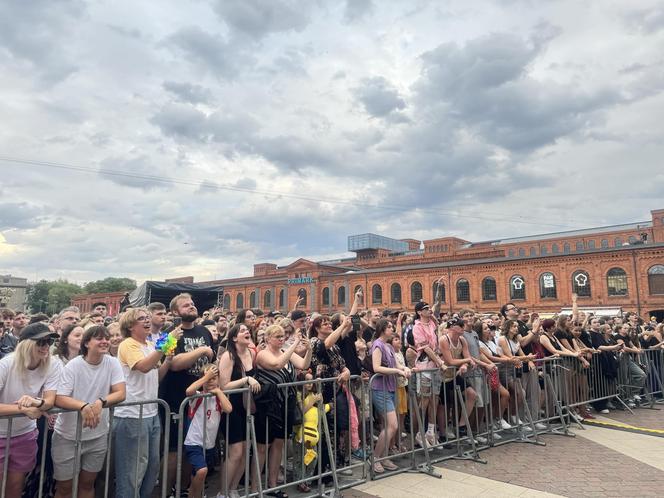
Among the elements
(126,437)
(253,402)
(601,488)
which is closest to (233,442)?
(253,402)

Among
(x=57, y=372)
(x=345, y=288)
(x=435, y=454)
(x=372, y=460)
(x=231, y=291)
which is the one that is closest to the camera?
(x=57, y=372)

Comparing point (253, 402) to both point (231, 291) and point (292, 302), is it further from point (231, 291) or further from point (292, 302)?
point (231, 291)

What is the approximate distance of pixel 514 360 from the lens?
7410 millimetres

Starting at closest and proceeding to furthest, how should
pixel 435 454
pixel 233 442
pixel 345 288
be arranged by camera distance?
pixel 233 442 → pixel 435 454 → pixel 345 288

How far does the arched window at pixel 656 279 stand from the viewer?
35.9 m

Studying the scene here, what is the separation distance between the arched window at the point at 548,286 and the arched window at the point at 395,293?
624 inches

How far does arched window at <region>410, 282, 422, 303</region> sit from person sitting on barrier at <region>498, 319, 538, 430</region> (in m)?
41.6

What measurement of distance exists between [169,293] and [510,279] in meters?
35.3

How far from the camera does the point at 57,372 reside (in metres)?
3.65

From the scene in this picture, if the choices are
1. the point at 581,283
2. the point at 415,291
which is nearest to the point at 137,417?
the point at 581,283

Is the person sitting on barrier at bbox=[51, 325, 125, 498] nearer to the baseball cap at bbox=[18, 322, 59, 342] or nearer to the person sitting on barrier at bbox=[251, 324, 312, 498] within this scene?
the baseball cap at bbox=[18, 322, 59, 342]

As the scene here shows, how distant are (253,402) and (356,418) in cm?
164

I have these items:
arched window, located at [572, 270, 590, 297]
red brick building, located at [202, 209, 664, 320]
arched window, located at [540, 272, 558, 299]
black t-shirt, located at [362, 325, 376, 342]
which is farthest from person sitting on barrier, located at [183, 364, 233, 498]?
arched window, located at [540, 272, 558, 299]

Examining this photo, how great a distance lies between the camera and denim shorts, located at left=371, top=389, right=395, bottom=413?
576cm
